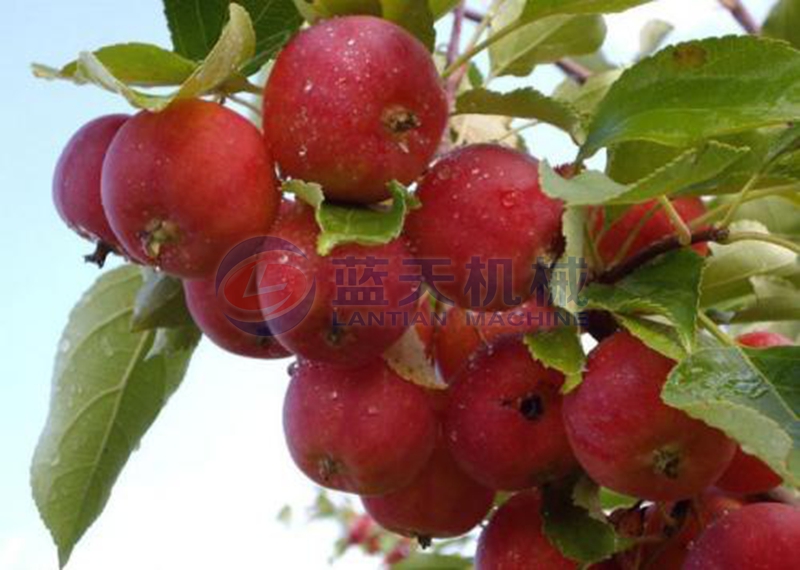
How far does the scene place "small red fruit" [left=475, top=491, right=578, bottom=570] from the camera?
1311mm

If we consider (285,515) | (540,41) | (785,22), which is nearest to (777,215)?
(785,22)

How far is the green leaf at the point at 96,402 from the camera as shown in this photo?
1.69m

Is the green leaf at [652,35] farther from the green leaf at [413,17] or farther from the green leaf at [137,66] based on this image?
the green leaf at [137,66]

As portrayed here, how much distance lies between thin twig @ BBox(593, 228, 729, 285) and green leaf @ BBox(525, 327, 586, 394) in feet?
0.34

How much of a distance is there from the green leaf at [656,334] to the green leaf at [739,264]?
0.98ft

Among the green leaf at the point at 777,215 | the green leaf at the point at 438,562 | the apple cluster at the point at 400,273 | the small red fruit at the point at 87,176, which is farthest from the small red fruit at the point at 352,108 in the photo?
the green leaf at the point at 438,562

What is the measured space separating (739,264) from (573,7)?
0.41 metres

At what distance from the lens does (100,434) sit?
174 centimetres

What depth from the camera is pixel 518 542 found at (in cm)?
133

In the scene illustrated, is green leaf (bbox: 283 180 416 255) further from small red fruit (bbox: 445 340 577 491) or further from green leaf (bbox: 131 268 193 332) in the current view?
green leaf (bbox: 131 268 193 332)

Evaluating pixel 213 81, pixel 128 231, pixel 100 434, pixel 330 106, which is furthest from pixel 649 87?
pixel 100 434

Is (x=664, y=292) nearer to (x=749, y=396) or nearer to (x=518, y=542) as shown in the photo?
(x=749, y=396)

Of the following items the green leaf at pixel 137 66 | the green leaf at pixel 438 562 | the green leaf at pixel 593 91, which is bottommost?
the green leaf at pixel 438 562

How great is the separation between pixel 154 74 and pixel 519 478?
0.60 meters
